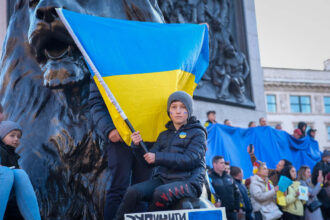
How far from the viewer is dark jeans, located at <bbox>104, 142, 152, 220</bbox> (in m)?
4.15

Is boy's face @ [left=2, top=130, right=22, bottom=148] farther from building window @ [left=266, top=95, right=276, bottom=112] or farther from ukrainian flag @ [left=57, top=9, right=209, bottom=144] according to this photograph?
building window @ [left=266, top=95, right=276, bottom=112]

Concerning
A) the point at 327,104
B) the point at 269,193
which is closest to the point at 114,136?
the point at 269,193

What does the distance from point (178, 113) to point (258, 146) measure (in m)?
7.09

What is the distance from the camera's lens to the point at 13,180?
3641 millimetres

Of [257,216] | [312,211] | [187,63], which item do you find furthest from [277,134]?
[187,63]

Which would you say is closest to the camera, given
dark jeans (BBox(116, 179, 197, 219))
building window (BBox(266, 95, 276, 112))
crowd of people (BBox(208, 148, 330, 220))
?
dark jeans (BBox(116, 179, 197, 219))

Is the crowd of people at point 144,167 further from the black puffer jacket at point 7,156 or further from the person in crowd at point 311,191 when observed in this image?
the person in crowd at point 311,191

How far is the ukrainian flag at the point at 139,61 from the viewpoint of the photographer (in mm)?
4207

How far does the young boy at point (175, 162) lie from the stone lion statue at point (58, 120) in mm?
870

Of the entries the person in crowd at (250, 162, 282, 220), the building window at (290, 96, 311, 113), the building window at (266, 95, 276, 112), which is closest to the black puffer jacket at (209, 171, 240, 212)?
the person in crowd at (250, 162, 282, 220)

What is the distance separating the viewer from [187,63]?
15.4 ft

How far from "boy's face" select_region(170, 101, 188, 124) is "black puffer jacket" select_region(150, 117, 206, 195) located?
6 cm

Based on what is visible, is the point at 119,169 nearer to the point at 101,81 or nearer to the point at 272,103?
the point at 101,81

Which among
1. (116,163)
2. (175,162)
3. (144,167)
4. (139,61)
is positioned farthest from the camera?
(139,61)
